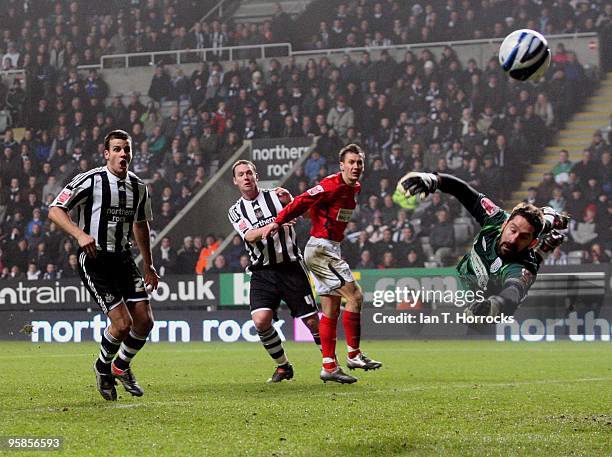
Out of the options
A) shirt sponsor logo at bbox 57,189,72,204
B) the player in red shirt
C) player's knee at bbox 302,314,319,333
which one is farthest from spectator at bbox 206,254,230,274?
shirt sponsor logo at bbox 57,189,72,204

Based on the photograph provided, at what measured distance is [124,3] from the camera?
2709cm

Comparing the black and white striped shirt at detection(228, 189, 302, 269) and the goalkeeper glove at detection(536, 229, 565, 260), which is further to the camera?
the black and white striped shirt at detection(228, 189, 302, 269)

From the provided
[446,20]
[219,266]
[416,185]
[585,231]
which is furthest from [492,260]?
[446,20]

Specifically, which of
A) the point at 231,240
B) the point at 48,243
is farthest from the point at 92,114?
the point at 231,240

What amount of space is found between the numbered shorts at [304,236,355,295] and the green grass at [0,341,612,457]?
90cm

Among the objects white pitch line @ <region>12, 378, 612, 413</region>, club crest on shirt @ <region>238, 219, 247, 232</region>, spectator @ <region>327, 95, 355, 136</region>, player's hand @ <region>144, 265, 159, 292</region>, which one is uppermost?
spectator @ <region>327, 95, 355, 136</region>

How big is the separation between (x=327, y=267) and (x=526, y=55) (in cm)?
311

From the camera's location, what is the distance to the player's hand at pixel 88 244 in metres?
7.54

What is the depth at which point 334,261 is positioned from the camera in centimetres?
974

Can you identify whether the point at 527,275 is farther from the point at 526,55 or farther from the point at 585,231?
the point at 585,231

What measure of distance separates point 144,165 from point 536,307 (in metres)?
10.1

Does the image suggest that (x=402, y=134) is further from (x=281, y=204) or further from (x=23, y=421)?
(x=23, y=421)

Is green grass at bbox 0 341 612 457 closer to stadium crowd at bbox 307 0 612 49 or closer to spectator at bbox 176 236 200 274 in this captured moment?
spectator at bbox 176 236 200 274

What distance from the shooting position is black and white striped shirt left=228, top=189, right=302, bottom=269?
10062 millimetres
